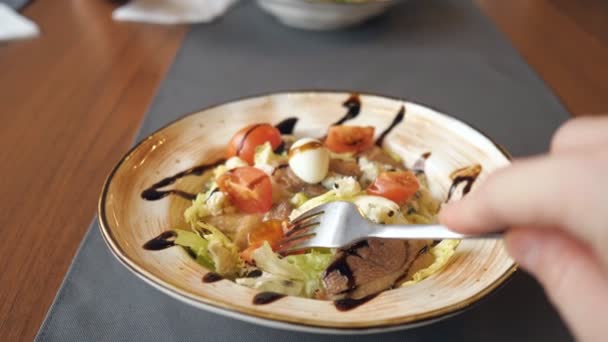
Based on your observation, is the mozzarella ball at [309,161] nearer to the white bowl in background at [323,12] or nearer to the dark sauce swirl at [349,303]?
the dark sauce swirl at [349,303]

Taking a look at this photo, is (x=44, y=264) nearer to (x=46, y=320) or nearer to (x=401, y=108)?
(x=46, y=320)

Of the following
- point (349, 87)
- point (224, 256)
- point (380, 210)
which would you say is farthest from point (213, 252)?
point (349, 87)

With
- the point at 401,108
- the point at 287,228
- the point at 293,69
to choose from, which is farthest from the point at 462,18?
the point at 287,228

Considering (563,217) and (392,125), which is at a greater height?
(563,217)

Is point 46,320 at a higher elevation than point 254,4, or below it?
below

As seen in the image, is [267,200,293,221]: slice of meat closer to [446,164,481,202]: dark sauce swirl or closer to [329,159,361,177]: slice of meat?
[329,159,361,177]: slice of meat

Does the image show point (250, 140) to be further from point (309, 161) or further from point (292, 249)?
point (292, 249)

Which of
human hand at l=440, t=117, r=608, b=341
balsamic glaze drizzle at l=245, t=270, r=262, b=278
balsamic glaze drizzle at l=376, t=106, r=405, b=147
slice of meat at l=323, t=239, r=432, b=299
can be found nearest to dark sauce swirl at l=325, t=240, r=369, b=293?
slice of meat at l=323, t=239, r=432, b=299
